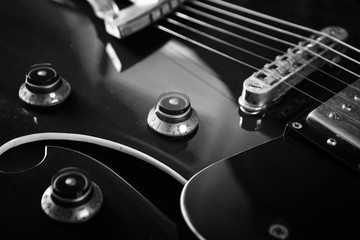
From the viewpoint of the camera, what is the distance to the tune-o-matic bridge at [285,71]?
2.46ft

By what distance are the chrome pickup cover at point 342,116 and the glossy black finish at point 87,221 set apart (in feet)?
0.81

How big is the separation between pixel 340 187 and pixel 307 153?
6 centimetres

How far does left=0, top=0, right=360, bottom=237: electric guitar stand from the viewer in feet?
2.31

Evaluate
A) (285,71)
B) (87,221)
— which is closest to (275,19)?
(285,71)

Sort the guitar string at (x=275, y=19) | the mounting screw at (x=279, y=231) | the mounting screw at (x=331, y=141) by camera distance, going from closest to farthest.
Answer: the mounting screw at (x=279, y=231), the mounting screw at (x=331, y=141), the guitar string at (x=275, y=19)

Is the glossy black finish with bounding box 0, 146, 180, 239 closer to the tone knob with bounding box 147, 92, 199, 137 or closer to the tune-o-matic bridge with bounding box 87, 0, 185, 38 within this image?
the tone knob with bounding box 147, 92, 199, 137

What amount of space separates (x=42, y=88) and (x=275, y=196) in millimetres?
363

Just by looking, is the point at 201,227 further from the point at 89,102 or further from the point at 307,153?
the point at 89,102

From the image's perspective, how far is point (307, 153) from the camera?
66 cm

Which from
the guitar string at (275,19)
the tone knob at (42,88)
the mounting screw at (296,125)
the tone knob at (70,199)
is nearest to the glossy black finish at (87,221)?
the tone knob at (70,199)

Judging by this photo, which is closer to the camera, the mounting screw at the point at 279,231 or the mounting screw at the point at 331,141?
the mounting screw at the point at 279,231

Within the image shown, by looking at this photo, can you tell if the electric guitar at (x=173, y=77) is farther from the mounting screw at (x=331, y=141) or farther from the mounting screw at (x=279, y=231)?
the mounting screw at (x=279, y=231)

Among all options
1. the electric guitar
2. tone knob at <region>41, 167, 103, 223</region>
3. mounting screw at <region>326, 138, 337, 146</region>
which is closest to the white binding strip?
the electric guitar

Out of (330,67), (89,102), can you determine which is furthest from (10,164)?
(330,67)
